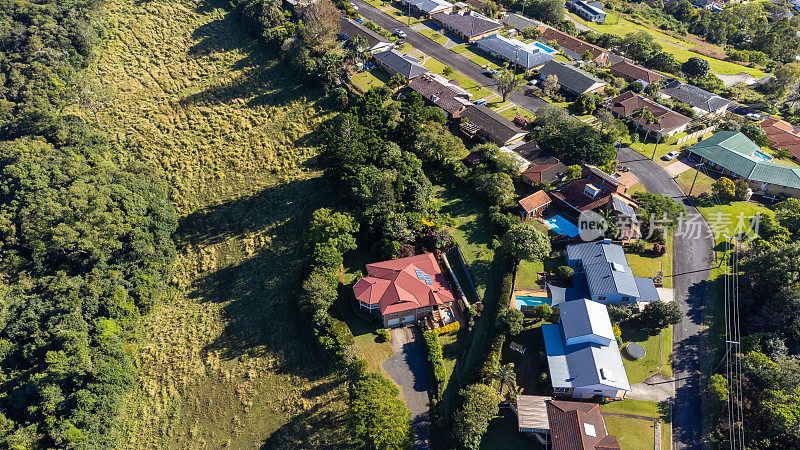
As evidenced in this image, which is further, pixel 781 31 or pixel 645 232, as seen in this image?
pixel 781 31

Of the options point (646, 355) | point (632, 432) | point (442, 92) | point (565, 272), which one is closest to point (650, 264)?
point (565, 272)

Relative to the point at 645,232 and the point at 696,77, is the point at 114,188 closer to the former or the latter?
the point at 645,232

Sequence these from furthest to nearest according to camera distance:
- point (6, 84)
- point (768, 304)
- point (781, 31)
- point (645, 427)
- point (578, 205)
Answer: point (781, 31) → point (6, 84) → point (578, 205) → point (768, 304) → point (645, 427)

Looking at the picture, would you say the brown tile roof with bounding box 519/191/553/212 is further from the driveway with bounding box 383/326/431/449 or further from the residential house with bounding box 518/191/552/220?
the driveway with bounding box 383/326/431/449

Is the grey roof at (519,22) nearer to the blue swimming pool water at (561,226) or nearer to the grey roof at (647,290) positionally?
the blue swimming pool water at (561,226)

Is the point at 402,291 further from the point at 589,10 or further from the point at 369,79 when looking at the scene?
the point at 589,10

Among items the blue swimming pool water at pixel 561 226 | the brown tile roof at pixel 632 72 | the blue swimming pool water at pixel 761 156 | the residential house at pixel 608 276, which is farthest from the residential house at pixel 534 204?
the brown tile roof at pixel 632 72

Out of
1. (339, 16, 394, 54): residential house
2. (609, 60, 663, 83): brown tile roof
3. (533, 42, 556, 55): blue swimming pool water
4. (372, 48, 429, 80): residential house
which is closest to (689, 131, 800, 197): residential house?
(609, 60, 663, 83): brown tile roof

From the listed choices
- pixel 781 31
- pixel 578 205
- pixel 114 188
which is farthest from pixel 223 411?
pixel 781 31
